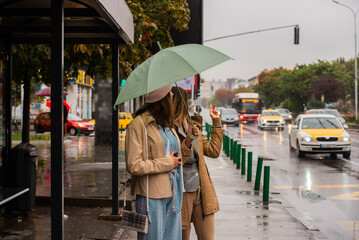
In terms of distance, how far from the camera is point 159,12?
15.7 metres

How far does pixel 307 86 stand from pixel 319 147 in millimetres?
52466

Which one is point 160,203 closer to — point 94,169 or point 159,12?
point 94,169

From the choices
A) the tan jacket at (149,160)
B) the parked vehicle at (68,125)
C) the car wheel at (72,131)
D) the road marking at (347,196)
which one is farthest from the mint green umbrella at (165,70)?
the car wheel at (72,131)

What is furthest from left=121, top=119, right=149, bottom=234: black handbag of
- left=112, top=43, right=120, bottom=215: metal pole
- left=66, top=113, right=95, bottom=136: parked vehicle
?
left=66, top=113, right=95, bottom=136: parked vehicle

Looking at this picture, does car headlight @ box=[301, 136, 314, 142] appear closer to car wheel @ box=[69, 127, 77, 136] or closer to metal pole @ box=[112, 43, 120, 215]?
metal pole @ box=[112, 43, 120, 215]

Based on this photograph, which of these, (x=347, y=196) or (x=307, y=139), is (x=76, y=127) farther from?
(x=347, y=196)

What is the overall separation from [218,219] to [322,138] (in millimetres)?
9740

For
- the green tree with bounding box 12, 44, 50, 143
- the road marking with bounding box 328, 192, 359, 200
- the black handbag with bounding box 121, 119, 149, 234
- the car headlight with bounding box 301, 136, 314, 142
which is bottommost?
the road marking with bounding box 328, 192, 359, 200

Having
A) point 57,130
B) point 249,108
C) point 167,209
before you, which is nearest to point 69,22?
point 57,130

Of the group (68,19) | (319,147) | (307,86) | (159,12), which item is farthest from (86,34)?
(307,86)

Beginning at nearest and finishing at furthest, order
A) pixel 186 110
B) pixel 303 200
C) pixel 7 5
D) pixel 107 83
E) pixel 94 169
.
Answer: pixel 186 110 → pixel 7 5 → pixel 303 200 → pixel 94 169 → pixel 107 83

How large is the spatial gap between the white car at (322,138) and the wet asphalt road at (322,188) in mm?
352

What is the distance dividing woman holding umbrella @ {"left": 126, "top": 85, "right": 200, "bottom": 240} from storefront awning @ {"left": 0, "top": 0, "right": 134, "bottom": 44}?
1737 mm

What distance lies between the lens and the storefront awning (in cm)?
546
